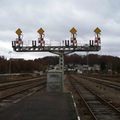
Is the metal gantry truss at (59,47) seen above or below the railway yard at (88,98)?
above

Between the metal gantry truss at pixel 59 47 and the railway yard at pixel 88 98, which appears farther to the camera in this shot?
the metal gantry truss at pixel 59 47

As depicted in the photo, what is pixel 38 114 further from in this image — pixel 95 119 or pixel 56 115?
pixel 95 119

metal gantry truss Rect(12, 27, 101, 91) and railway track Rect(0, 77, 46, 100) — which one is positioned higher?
metal gantry truss Rect(12, 27, 101, 91)

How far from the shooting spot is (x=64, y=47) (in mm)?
39688

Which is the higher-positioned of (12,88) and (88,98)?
(12,88)

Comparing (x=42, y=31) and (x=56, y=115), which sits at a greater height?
(x=42, y=31)

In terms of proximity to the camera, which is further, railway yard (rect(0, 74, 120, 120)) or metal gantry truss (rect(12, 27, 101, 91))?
metal gantry truss (rect(12, 27, 101, 91))

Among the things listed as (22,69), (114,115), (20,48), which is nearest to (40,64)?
(22,69)

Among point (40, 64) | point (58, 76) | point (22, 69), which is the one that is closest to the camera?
point (58, 76)

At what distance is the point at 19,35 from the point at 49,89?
1008 centimetres

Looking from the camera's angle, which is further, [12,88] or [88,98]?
[12,88]

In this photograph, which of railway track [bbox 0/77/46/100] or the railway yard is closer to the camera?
the railway yard

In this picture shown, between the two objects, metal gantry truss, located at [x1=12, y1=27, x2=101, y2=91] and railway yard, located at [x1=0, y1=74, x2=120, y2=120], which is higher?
metal gantry truss, located at [x1=12, y1=27, x2=101, y2=91]

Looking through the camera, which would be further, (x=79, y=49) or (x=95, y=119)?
(x=79, y=49)
